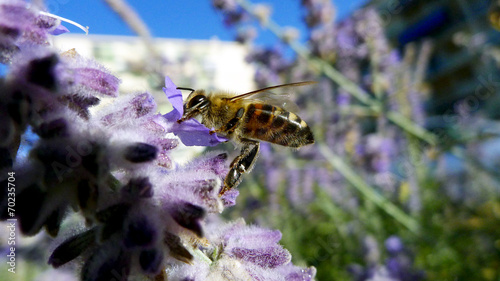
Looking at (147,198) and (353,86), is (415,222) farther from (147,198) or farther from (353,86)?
(147,198)

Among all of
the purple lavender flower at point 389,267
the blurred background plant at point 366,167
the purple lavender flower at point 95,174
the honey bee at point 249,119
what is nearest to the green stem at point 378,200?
the blurred background plant at point 366,167

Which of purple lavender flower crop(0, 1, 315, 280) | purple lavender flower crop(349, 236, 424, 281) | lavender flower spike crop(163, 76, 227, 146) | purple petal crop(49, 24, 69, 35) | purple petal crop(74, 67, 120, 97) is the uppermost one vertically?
purple lavender flower crop(349, 236, 424, 281)

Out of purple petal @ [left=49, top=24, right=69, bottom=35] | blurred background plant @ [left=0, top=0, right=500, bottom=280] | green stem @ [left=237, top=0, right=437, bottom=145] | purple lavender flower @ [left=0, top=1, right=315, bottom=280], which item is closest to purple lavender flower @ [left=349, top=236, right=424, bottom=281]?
blurred background plant @ [left=0, top=0, right=500, bottom=280]

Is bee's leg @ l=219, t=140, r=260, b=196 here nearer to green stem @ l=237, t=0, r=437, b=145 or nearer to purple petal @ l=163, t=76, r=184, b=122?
purple petal @ l=163, t=76, r=184, b=122

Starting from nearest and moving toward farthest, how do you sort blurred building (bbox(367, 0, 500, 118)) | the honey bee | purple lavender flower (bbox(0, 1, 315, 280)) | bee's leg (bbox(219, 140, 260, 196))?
1. purple lavender flower (bbox(0, 1, 315, 280))
2. bee's leg (bbox(219, 140, 260, 196))
3. the honey bee
4. blurred building (bbox(367, 0, 500, 118))

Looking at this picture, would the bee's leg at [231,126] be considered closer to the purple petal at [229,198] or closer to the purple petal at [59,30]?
the purple petal at [229,198]

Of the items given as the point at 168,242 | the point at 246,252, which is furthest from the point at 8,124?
the point at 246,252

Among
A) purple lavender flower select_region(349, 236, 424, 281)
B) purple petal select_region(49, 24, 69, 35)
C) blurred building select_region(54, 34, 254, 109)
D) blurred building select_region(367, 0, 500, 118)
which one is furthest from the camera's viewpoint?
blurred building select_region(367, 0, 500, 118)
